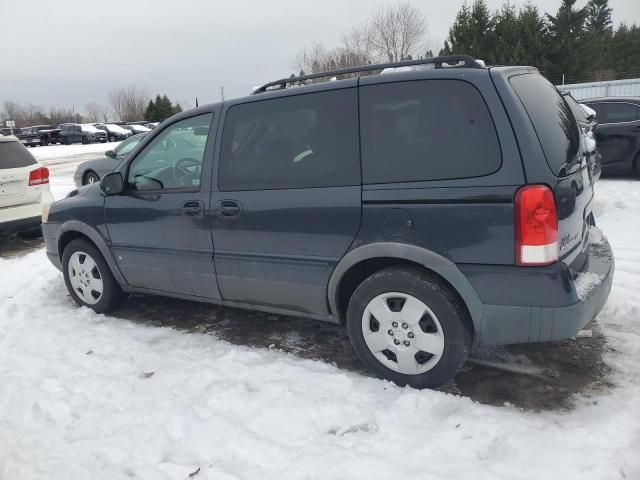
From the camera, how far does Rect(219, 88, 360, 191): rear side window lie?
3051mm

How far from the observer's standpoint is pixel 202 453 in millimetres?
2551

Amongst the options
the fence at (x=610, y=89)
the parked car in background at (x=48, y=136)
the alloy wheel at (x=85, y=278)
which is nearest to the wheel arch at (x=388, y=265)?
the alloy wheel at (x=85, y=278)

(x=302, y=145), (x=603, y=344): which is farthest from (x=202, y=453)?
A: (x=603, y=344)

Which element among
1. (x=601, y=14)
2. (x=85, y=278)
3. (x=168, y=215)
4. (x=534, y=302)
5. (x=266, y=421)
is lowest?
(x=266, y=421)

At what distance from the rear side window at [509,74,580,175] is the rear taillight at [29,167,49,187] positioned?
21.4ft

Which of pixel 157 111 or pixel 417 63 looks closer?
pixel 417 63

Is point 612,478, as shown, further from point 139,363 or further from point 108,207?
point 108,207

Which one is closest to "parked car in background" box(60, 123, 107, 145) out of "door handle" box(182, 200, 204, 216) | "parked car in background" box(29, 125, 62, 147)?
"parked car in background" box(29, 125, 62, 147)

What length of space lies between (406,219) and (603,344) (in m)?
1.79

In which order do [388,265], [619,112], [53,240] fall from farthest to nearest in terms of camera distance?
[619,112] < [53,240] < [388,265]

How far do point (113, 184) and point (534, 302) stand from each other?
129 inches

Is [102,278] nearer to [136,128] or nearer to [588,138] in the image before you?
[588,138]

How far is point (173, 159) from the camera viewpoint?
397 centimetres

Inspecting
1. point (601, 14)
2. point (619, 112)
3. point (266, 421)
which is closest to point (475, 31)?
point (619, 112)
